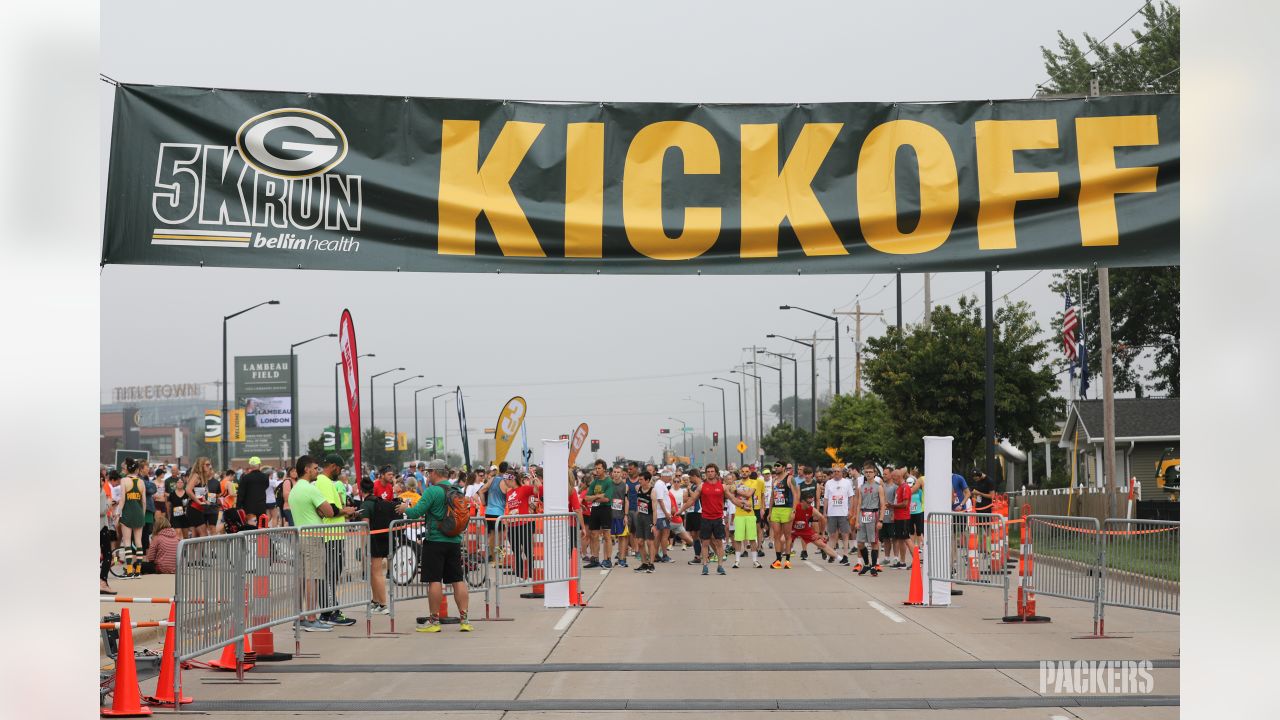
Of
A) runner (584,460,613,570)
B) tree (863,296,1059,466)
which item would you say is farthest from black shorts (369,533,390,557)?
tree (863,296,1059,466)

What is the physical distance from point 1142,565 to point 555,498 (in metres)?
7.99

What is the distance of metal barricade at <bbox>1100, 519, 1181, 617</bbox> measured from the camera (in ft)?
40.5

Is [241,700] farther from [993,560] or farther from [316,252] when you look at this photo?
[993,560]

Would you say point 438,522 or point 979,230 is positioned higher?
point 979,230

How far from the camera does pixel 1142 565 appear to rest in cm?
1276

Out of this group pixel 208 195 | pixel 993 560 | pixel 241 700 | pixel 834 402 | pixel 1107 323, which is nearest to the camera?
pixel 208 195

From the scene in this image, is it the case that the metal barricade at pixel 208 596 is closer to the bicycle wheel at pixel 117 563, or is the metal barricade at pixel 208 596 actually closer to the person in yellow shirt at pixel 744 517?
the bicycle wheel at pixel 117 563

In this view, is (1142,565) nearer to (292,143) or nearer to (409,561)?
(409,561)

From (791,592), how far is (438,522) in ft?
22.4

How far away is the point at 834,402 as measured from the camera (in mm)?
59281

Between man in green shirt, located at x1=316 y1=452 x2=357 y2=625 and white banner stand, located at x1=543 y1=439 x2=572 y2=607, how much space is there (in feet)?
9.11

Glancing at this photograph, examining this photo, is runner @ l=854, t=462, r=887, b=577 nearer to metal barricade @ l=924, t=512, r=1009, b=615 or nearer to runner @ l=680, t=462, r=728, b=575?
runner @ l=680, t=462, r=728, b=575
